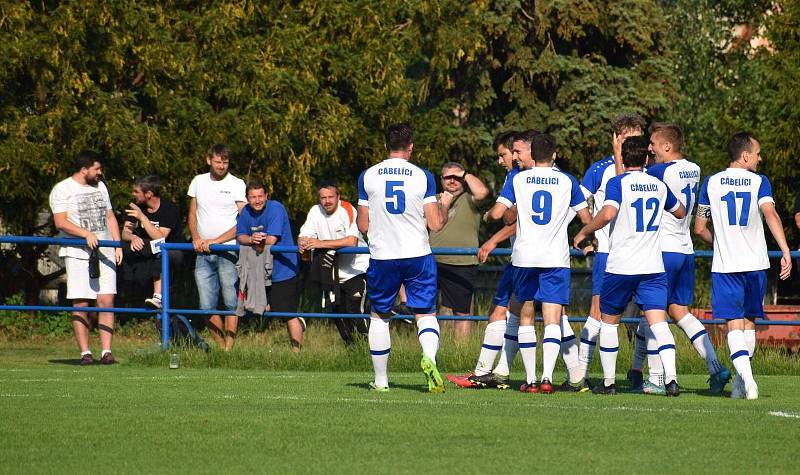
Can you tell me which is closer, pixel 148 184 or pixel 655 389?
pixel 655 389

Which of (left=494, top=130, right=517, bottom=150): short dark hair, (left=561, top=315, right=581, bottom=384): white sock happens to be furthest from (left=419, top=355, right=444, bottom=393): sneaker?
(left=494, top=130, right=517, bottom=150): short dark hair

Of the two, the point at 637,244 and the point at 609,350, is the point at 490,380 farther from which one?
the point at 637,244

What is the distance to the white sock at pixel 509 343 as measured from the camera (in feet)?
39.1

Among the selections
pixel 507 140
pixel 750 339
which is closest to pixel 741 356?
pixel 750 339

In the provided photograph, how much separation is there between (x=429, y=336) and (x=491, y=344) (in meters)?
0.85

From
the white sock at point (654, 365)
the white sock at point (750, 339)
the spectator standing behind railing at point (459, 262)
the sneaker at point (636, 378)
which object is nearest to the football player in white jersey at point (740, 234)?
the white sock at point (750, 339)

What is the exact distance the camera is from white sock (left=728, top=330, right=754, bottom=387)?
1105 cm

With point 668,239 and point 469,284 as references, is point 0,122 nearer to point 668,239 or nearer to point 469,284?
point 469,284

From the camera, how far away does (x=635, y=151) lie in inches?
435

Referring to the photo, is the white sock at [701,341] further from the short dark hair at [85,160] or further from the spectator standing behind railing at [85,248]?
the short dark hair at [85,160]

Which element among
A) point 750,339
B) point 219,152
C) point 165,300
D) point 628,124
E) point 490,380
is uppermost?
point 219,152

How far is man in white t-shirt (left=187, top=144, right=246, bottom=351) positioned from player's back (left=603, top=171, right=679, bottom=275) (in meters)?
5.99

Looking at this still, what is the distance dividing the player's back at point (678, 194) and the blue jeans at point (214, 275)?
5.79m

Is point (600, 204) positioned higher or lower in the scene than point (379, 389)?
higher
